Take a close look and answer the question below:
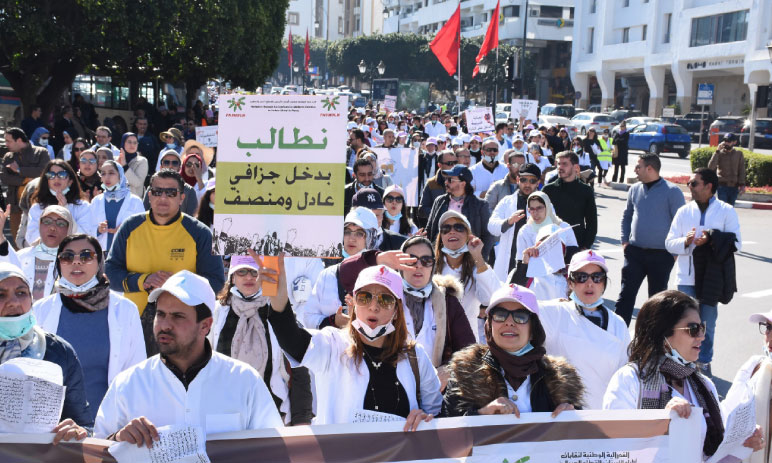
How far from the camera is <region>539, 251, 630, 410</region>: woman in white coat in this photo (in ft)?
15.3

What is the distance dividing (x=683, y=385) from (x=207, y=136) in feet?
32.9

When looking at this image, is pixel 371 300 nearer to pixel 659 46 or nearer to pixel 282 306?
pixel 282 306

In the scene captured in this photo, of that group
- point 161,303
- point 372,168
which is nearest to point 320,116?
point 161,303

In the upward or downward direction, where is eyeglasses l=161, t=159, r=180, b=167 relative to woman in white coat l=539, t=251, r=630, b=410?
upward

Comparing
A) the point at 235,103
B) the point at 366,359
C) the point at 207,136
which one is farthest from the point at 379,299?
the point at 207,136

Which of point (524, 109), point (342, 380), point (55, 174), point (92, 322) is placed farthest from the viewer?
point (524, 109)

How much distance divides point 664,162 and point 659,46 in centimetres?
2522

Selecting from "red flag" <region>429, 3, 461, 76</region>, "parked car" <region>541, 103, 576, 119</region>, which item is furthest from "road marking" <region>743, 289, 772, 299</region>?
"parked car" <region>541, 103, 576, 119</region>

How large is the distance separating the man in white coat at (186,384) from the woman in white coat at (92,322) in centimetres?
110

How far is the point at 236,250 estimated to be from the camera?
3.99 metres

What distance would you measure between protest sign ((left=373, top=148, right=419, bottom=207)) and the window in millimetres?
41954

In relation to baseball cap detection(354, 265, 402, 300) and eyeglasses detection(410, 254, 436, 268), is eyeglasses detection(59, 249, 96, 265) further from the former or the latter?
eyeglasses detection(410, 254, 436, 268)

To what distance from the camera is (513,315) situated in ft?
12.3

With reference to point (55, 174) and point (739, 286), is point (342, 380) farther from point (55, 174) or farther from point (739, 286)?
point (739, 286)
